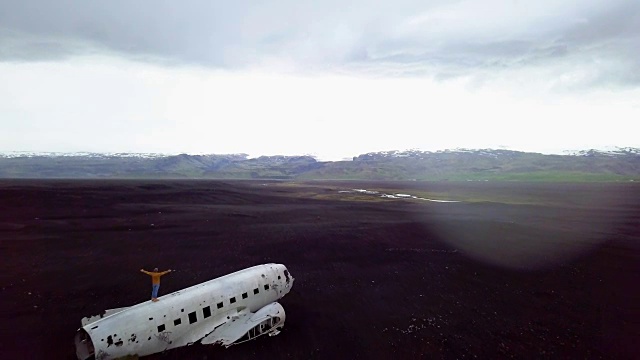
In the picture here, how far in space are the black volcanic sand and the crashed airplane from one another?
1150mm

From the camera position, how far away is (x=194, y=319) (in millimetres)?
20500

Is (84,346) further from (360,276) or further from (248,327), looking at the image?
(360,276)

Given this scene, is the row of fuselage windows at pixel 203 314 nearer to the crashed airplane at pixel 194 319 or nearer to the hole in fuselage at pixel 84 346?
the crashed airplane at pixel 194 319

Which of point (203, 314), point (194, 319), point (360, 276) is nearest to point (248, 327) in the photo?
point (203, 314)

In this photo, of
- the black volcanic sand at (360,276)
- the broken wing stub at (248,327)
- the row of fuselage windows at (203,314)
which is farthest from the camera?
the black volcanic sand at (360,276)

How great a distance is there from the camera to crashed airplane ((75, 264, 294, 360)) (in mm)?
17688

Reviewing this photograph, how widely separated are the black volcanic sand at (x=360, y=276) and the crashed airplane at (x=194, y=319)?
3.77ft

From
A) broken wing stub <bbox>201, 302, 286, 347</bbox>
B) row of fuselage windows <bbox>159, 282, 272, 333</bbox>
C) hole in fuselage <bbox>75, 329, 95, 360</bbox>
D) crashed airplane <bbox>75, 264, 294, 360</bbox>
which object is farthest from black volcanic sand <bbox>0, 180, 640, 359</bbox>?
hole in fuselage <bbox>75, 329, 95, 360</bbox>

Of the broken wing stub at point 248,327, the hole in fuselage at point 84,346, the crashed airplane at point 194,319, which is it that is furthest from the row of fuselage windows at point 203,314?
the hole in fuselage at point 84,346

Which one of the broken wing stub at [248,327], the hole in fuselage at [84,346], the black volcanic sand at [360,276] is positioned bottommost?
the black volcanic sand at [360,276]

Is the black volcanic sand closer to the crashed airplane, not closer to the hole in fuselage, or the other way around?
the crashed airplane

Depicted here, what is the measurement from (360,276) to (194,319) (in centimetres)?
1896

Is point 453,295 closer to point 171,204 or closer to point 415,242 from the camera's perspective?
point 415,242

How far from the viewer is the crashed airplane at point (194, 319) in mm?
17688
